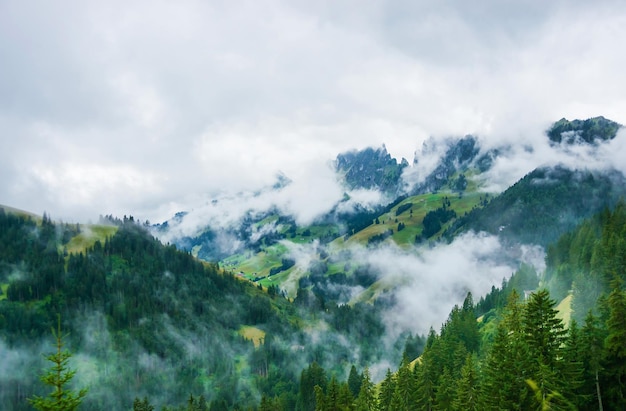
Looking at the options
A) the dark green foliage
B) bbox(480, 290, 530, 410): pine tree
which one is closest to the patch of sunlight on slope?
bbox(480, 290, 530, 410): pine tree

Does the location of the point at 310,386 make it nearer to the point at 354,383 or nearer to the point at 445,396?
the point at 354,383

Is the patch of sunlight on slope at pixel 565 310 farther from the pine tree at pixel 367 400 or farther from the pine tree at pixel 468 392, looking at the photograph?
the pine tree at pixel 468 392

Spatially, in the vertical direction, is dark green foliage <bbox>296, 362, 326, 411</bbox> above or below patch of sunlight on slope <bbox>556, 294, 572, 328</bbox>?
below

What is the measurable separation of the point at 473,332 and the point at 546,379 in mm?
80294

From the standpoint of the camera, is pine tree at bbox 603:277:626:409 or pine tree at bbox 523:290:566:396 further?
pine tree at bbox 523:290:566:396

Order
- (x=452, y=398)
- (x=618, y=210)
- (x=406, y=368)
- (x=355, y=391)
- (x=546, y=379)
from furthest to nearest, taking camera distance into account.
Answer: (x=355, y=391)
(x=618, y=210)
(x=406, y=368)
(x=452, y=398)
(x=546, y=379)

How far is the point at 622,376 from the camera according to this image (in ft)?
155

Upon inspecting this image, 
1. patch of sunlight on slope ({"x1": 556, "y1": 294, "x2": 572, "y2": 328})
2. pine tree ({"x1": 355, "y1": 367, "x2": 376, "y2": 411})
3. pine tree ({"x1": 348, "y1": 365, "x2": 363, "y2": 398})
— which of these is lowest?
pine tree ({"x1": 355, "y1": 367, "x2": 376, "y2": 411})

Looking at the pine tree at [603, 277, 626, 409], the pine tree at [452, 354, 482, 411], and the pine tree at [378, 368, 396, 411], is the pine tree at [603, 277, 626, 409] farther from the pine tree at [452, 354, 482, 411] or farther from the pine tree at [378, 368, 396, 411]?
the pine tree at [378, 368, 396, 411]

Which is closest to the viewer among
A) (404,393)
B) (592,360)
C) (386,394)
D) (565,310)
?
(592,360)

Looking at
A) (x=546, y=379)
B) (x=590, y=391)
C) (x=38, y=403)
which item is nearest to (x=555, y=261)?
(x=590, y=391)

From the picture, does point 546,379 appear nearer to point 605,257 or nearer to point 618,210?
point 605,257

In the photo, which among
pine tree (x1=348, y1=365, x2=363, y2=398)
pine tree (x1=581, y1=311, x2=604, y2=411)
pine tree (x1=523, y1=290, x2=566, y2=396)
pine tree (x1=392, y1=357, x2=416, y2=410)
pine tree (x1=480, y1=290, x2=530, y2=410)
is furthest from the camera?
pine tree (x1=348, y1=365, x2=363, y2=398)

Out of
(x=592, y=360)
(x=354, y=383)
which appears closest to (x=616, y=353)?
(x=592, y=360)
